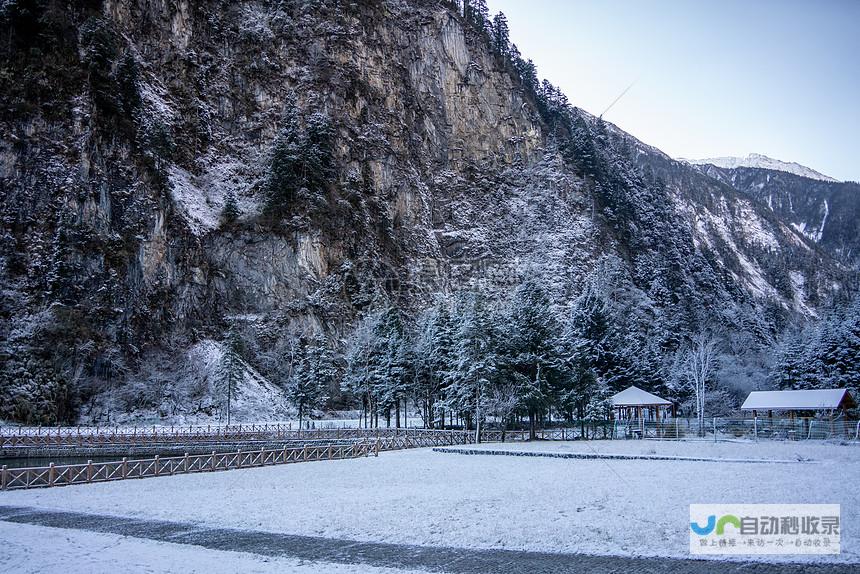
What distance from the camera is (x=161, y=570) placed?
1030cm

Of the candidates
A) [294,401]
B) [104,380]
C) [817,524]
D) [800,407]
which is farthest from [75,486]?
[800,407]

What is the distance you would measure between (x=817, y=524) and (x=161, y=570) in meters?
12.7

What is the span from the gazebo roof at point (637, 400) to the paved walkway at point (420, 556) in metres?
43.9

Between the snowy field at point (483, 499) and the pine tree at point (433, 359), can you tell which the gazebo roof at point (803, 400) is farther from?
the pine tree at point (433, 359)

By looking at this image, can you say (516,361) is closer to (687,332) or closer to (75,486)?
(75,486)

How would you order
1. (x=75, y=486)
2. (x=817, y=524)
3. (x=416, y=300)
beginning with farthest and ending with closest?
(x=416, y=300), (x=75, y=486), (x=817, y=524)

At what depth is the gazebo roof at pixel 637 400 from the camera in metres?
51.7

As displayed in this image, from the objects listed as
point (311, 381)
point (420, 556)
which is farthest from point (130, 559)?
point (311, 381)

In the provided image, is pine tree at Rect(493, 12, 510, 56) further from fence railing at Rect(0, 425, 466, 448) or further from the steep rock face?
fence railing at Rect(0, 425, 466, 448)

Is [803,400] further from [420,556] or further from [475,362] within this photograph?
[420,556]

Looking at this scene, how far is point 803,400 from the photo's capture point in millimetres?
47344

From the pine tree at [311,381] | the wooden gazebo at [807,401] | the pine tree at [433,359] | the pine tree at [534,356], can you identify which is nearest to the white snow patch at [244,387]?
the pine tree at [311,381]

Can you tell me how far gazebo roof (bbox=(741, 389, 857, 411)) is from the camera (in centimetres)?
4553

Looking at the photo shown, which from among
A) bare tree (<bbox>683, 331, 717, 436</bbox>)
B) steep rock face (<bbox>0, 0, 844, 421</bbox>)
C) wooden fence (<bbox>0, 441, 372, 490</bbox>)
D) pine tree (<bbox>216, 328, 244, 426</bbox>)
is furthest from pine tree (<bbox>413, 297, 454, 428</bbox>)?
steep rock face (<bbox>0, 0, 844, 421</bbox>)
